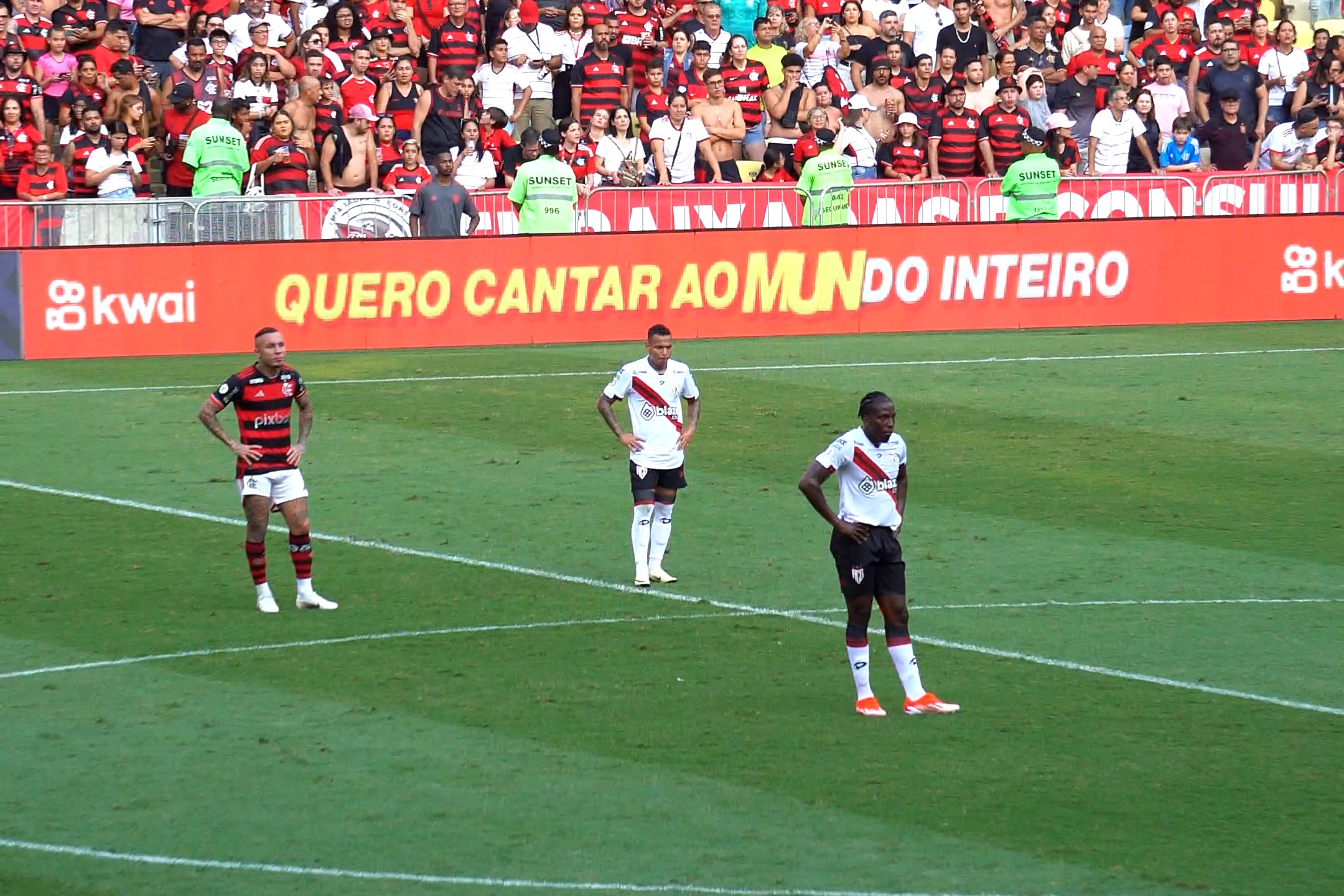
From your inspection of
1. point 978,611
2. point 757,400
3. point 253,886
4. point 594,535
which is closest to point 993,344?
point 757,400

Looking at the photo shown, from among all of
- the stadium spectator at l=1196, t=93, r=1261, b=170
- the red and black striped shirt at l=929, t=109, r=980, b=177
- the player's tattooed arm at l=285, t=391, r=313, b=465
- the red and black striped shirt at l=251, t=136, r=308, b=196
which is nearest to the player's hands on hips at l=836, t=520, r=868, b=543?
the player's tattooed arm at l=285, t=391, r=313, b=465

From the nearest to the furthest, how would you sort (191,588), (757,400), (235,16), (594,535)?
(191,588)
(594,535)
(757,400)
(235,16)

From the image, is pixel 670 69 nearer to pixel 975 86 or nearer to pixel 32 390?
pixel 975 86

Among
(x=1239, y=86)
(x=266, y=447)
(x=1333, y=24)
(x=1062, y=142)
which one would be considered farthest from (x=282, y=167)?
(x=1333, y=24)

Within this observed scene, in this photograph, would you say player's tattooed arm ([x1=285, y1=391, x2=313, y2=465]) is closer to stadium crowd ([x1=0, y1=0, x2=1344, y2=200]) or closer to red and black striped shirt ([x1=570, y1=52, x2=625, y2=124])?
stadium crowd ([x1=0, y1=0, x2=1344, y2=200])

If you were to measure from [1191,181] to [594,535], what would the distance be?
16801 millimetres

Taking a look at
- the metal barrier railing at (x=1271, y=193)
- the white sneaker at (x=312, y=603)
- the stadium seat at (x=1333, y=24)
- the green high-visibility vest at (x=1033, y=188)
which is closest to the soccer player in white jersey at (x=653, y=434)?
the white sneaker at (x=312, y=603)

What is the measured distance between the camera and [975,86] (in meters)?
30.9

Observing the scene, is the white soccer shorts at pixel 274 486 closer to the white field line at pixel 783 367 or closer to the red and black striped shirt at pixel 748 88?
the white field line at pixel 783 367

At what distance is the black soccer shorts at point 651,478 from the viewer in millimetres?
13672

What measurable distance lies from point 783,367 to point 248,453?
37.7 feet

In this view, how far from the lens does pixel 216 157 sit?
2625 cm

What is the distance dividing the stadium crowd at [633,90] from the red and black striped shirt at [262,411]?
44.8ft

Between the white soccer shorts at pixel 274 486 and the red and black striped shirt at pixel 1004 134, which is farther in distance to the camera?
the red and black striped shirt at pixel 1004 134
